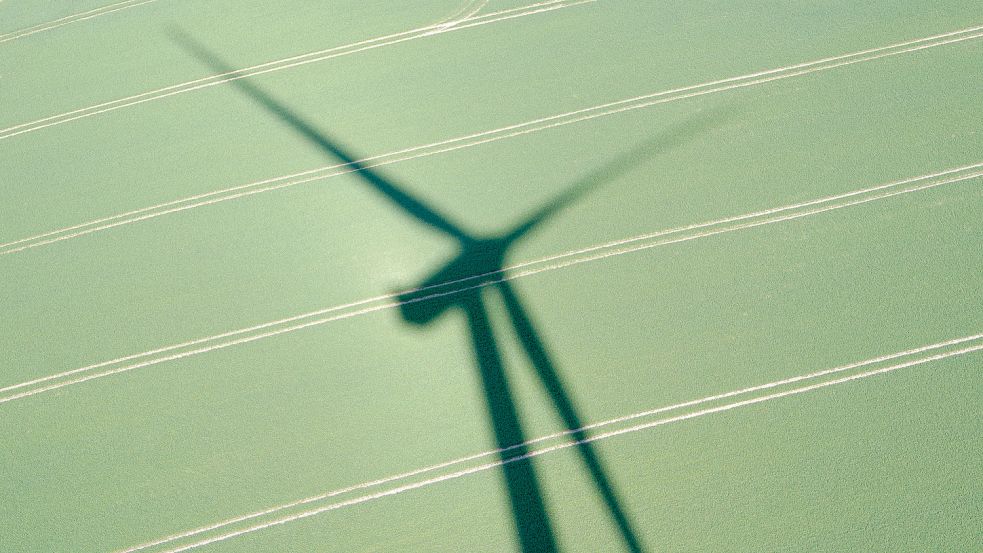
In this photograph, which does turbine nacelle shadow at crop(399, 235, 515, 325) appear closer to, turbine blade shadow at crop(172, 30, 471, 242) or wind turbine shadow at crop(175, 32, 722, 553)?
wind turbine shadow at crop(175, 32, 722, 553)

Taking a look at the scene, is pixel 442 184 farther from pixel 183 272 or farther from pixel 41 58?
pixel 41 58

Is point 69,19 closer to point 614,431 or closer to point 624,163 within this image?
point 624,163

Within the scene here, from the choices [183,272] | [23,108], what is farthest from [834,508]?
[23,108]

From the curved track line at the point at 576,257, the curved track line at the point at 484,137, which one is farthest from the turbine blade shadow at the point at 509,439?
the curved track line at the point at 484,137

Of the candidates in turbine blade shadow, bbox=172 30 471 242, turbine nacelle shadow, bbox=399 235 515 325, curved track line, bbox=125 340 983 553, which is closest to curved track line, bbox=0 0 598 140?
turbine blade shadow, bbox=172 30 471 242

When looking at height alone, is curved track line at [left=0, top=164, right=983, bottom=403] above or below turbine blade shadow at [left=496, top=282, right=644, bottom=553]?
above

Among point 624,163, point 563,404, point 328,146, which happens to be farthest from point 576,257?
point 328,146

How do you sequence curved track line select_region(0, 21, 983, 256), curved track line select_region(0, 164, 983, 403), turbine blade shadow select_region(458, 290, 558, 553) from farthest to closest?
curved track line select_region(0, 21, 983, 256), curved track line select_region(0, 164, 983, 403), turbine blade shadow select_region(458, 290, 558, 553)
